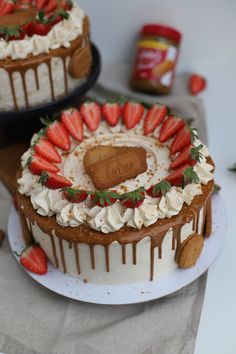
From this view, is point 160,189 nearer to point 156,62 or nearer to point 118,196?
point 118,196

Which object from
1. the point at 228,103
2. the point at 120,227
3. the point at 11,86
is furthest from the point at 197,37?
the point at 120,227

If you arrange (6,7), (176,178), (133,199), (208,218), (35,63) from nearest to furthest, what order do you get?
(133,199), (176,178), (208,218), (35,63), (6,7)

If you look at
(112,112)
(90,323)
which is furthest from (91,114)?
(90,323)

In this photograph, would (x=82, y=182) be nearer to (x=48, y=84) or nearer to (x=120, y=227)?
(x=120, y=227)

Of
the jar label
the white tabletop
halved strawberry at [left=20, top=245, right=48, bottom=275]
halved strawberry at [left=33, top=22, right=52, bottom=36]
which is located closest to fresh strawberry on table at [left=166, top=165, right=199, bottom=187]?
the white tabletop

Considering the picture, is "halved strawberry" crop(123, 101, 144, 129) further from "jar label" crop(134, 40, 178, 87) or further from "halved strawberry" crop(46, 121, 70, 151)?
"jar label" crop(134, 40, 178, 87)

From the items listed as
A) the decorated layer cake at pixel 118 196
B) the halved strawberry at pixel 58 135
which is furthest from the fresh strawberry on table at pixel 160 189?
the halved strawberry at pixel 58 135

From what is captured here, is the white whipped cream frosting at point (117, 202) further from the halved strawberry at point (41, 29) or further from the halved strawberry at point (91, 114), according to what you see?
the halved strawberry at point (41, 29)
